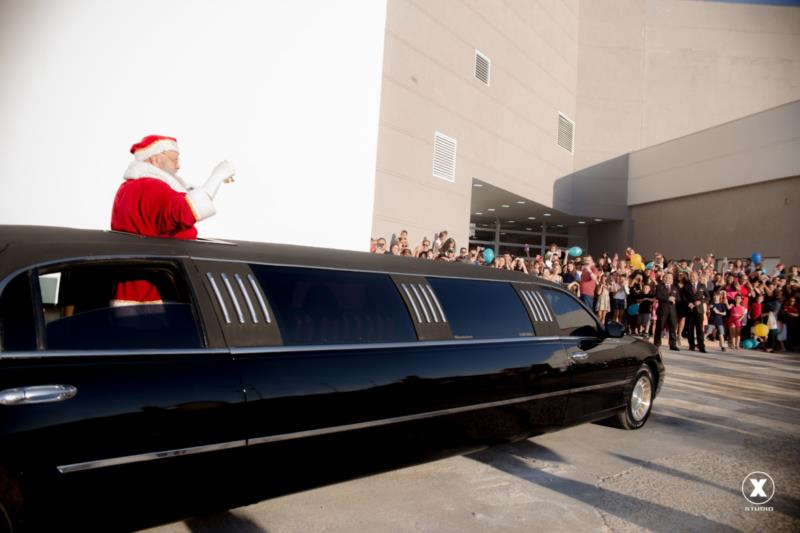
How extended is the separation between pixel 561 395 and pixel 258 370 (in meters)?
2.44

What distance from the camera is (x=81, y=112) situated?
7.10 meters

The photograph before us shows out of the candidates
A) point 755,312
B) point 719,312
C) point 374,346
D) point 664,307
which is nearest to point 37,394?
point 374,346

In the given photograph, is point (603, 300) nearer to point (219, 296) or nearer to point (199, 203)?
point (199, 203)

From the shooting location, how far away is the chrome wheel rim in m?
5.23

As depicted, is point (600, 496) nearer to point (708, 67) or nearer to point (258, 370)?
point (258, 370)

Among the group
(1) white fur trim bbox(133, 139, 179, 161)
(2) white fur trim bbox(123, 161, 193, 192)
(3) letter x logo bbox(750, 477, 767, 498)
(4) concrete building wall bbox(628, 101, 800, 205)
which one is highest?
(4) concrete building wall bbox(628, 101, 800, 205)

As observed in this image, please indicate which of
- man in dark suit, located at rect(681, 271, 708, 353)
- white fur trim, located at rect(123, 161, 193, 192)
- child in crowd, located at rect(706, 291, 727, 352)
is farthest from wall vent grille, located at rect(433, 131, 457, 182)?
white fur trim, located at rect(123, 161, 193, 192)

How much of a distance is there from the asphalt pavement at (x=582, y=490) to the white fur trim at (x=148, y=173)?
1.83m

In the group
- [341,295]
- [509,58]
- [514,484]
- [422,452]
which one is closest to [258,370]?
[341,295]

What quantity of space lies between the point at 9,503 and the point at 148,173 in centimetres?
193

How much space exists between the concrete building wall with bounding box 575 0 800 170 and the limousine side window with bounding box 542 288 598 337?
2555cm

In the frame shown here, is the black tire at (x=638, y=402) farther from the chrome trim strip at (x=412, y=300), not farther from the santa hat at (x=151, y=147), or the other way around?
the santa hat at (x=151, y=147)

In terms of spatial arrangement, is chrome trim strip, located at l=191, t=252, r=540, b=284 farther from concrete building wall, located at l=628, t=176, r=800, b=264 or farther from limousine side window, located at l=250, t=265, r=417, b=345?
concrete building wall, located at l=628, t=176, r=800, b=264

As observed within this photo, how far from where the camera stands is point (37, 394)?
194 cm
